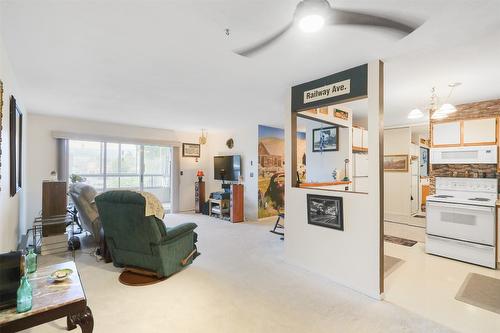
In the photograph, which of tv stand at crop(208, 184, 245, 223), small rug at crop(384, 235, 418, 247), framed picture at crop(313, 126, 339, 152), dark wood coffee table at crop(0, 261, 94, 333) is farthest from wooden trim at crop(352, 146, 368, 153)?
dark wood coffee table at crop(0, 261, 94, 333)

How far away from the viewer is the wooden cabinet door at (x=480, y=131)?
13.0 ft

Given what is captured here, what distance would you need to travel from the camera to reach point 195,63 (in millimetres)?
2623

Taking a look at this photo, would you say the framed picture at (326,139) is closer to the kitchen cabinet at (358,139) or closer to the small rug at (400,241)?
the kitchen cabinet at (358,139)

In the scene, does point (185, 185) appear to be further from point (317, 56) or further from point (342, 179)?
point (317, 56)

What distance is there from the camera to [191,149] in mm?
7695

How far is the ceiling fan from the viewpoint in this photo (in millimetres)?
1309

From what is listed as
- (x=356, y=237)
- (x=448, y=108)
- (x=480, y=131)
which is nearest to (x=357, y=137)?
(x=448, y=108)

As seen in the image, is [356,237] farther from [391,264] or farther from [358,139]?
[358,139]

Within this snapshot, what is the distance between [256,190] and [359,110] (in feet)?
10.3

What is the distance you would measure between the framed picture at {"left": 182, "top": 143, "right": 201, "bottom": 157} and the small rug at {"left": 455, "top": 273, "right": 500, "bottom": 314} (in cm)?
684

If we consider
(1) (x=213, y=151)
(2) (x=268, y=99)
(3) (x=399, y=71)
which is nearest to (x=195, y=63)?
(2) (x=268, y=99)

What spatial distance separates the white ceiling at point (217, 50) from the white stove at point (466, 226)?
5.47 ft

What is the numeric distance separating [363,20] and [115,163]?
7.38 meters

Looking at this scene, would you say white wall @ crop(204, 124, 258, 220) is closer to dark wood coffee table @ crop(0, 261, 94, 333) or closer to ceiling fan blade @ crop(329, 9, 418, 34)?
ceiling fan blade @ crop(329, 9, 418, 34)
